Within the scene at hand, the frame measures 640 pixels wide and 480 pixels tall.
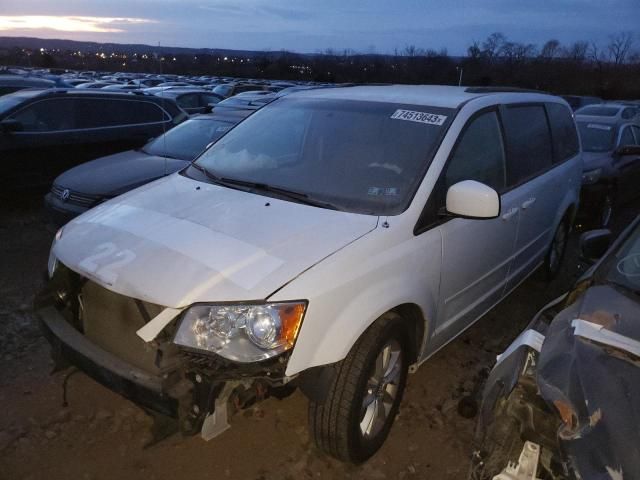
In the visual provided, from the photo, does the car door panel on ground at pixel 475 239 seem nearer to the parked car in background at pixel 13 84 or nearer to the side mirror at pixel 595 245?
the side mirror at pixel 595 245

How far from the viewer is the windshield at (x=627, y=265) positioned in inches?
96.5

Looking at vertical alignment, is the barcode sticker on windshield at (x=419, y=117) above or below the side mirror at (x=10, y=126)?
above

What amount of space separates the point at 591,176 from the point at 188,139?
5.17 m

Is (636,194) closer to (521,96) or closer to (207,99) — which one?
(521,96)

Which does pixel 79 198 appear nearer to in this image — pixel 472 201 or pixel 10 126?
pixel 10 126

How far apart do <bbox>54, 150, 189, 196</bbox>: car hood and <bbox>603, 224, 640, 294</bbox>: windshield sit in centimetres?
365

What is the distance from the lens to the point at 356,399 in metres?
2.43

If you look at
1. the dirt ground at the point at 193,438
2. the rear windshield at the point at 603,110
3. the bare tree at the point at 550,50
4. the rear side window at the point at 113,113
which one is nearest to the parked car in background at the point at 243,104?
the rear side window at the point at 113,113

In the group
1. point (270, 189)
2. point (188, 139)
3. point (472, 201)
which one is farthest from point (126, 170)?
point (472, 201)

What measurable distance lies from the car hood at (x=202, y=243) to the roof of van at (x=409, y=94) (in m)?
1.07

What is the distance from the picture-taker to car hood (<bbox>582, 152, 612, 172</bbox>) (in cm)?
700

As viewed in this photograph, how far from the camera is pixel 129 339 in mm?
2418

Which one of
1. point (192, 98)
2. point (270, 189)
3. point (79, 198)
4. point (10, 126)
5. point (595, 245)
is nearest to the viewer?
point (270, 189)

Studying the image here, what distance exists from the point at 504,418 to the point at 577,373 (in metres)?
0.29
